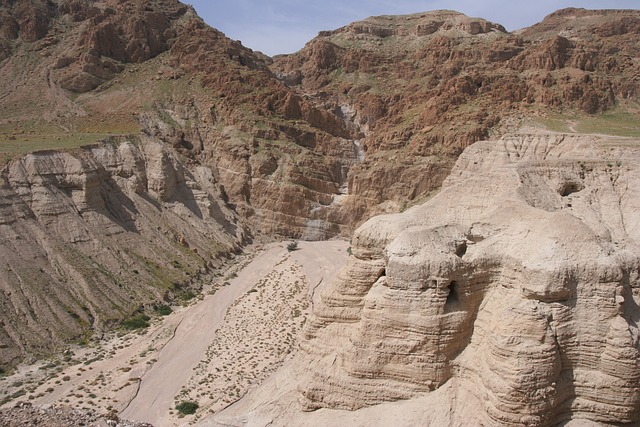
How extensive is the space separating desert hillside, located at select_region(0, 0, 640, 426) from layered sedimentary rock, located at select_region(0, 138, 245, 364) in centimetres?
18

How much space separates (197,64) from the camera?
72.6m

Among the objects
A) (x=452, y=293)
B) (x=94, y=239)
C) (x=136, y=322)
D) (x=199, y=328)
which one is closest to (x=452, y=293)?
(x=452, y=293)

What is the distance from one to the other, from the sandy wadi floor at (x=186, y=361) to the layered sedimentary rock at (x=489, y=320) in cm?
989

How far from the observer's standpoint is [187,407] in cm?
2469

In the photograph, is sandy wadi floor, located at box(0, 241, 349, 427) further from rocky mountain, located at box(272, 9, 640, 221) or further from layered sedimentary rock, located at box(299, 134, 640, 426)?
rocky mountain, located at box(272, 9, 640, 221)

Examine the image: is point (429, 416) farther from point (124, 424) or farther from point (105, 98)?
point (105, 98)

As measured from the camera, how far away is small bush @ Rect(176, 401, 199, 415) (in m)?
24.5

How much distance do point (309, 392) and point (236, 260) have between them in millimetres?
34268

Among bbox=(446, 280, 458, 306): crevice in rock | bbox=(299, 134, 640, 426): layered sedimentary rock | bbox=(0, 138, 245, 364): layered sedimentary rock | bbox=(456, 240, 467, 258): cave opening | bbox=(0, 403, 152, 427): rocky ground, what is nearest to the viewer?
bbox=(299, 134, 640, 426): layered sedimentary rock

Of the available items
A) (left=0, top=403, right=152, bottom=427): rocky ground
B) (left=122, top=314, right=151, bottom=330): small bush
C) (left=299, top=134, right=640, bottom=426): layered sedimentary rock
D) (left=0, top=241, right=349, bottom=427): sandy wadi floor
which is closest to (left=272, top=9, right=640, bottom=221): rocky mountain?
(left=0, top=241, right=349, bottom=427): sandy wadi floor

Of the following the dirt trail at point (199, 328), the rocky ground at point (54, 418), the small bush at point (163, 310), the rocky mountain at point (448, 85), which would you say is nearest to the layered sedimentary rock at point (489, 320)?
the rocky ground at point (54, 418)

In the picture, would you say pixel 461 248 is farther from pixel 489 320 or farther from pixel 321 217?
pixel 321 217

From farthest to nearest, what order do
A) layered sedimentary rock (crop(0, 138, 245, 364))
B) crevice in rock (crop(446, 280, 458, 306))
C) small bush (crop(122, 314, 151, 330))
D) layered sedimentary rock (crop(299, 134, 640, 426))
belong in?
small bush (crop(122, 314, 151, 330))
layered sedimentary rock (crop(0, 138, 245, 364))
crevice in rock (crop(446, 280, 458, 306))
layered sedimentary rock (crop(299, 134, 640, 426))

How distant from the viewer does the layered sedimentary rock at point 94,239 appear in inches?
1282
